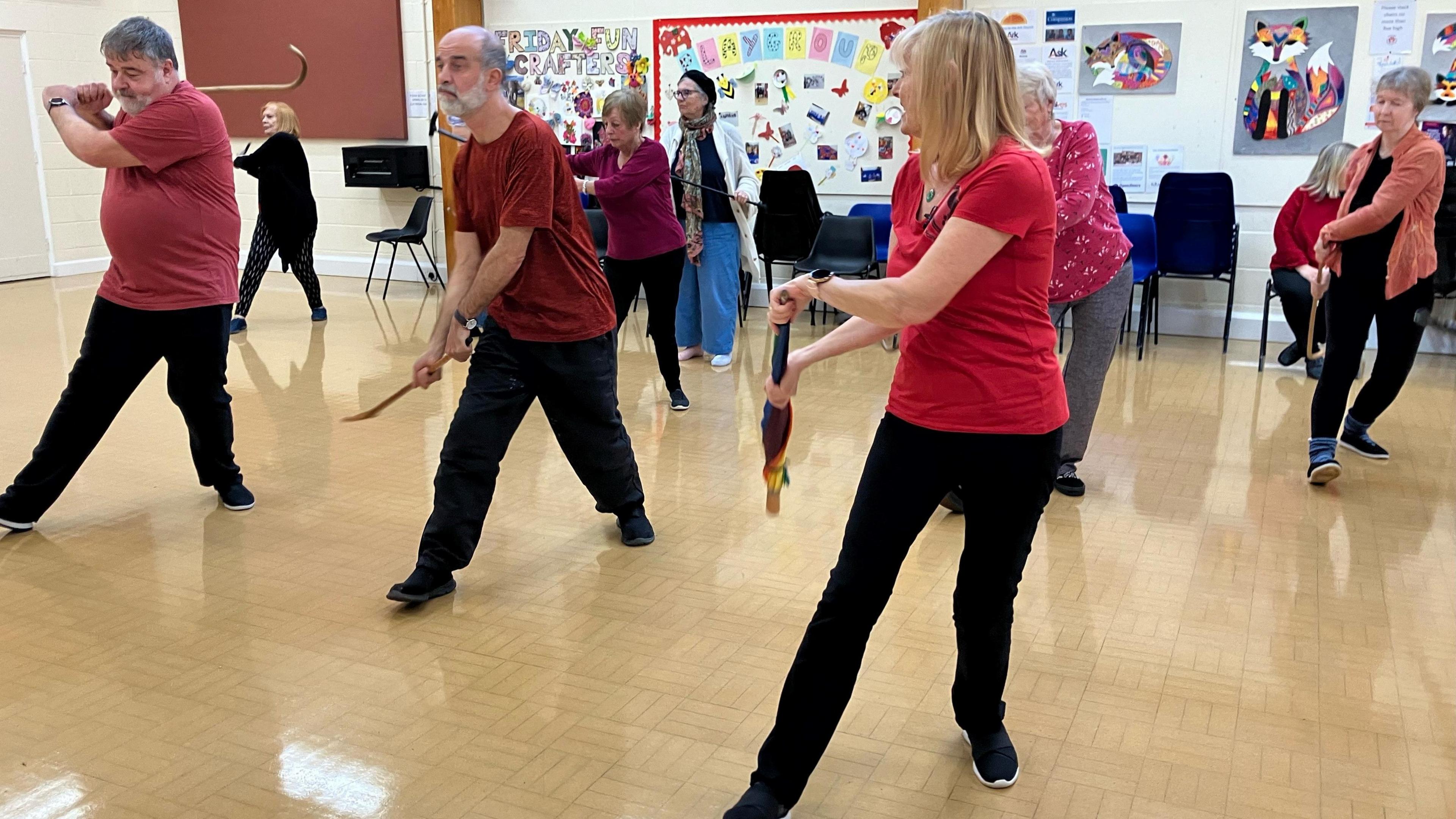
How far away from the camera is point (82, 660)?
3012mm

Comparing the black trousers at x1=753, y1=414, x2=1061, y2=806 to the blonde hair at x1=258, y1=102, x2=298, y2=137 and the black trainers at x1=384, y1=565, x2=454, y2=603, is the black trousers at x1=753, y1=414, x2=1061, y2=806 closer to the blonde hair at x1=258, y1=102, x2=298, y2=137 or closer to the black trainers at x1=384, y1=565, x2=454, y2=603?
the black trainers at x1=384, y1=565, x2=454, y2=603

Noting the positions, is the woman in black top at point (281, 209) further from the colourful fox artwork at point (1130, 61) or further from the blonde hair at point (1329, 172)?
the blonde hair at point (1329, 172)

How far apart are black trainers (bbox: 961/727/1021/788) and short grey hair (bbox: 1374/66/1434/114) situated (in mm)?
3004

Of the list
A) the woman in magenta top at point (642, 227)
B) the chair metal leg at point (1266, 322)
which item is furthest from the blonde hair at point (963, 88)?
the chair metal leg at point (1266, 322)

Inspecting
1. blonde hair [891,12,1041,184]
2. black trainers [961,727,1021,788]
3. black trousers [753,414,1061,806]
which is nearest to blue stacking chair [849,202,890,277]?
black trainers [961,727,1021,788]

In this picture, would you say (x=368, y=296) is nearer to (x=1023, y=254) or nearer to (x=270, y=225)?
(x=270, y=225)

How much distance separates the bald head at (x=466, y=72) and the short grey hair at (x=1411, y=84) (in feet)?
10.2

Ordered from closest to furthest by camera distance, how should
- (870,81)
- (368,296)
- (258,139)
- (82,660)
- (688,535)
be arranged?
(82,660), (688,535), (870,81), (368,296), (258,139)

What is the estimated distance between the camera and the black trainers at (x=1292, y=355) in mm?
6863

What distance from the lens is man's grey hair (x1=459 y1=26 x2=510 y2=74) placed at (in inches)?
127

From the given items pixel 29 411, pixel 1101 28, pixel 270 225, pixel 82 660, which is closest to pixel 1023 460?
pixel 82 660

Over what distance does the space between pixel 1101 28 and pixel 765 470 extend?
21.1 ft

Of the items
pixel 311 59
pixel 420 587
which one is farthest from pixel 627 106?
pixel 311 59

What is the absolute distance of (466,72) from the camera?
321cm
